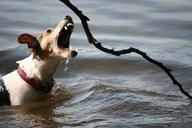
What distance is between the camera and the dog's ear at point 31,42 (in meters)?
7.03

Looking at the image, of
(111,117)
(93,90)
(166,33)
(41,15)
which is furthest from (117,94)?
(41,15)

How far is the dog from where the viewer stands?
7.31 meters

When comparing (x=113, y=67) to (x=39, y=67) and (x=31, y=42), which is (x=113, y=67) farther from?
(x=31, y=42)

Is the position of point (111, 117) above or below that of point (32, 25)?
below

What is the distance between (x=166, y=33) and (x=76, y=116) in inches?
167

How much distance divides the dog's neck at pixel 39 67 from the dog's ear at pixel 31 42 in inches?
4.2

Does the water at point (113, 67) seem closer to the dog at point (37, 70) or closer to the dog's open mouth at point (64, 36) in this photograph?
the dog at point (37, 70)

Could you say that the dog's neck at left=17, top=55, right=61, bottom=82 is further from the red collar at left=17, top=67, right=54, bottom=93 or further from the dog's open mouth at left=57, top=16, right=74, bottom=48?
the dog's open mouth at left=57, top=16, right=74, bottom=48

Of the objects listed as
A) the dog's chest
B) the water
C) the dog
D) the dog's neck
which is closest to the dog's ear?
the dog

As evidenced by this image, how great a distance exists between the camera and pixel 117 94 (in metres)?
7.56

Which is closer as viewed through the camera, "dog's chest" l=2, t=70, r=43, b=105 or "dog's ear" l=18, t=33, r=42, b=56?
"dog's ear" l=18, t=33, r=42, b=56

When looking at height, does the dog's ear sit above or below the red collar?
above

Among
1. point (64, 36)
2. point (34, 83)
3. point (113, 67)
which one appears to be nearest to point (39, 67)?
point (34, 83)

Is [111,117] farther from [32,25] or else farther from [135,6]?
[135,6]
